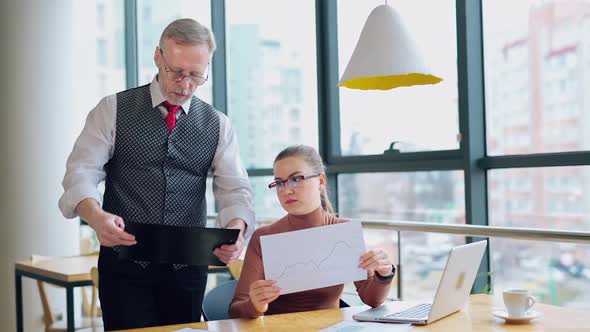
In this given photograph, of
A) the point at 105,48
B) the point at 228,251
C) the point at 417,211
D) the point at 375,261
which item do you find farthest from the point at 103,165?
the point at 105,48

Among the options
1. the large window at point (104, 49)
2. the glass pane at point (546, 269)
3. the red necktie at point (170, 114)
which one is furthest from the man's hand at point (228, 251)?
the large window at point (104, 49)

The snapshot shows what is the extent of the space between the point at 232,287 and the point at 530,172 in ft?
5.29

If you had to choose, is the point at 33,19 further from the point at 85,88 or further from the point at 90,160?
the point at 90,160

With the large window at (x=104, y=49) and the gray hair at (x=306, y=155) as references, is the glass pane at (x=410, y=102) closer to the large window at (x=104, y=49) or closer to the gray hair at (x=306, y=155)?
the gray hair at (x=306, y=155)

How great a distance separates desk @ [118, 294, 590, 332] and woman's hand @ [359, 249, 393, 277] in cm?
13

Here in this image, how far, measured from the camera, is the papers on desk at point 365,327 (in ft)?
5.80

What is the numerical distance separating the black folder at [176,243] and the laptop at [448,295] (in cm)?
43

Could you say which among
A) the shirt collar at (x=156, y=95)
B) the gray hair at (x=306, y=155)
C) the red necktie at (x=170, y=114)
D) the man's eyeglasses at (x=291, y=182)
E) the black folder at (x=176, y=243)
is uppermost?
the shirt collar at (x=156, y=95)

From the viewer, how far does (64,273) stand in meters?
3.47

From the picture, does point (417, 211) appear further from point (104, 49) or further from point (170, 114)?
point (104, 49)

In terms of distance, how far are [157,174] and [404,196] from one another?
6.64 feet

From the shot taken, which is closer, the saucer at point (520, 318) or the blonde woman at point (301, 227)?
the saucer at point (520, 318)

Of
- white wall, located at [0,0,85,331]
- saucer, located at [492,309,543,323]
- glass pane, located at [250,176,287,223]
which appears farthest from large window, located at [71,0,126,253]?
saucer, located at [492,309,543,323]

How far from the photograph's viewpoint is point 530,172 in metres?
3.31
